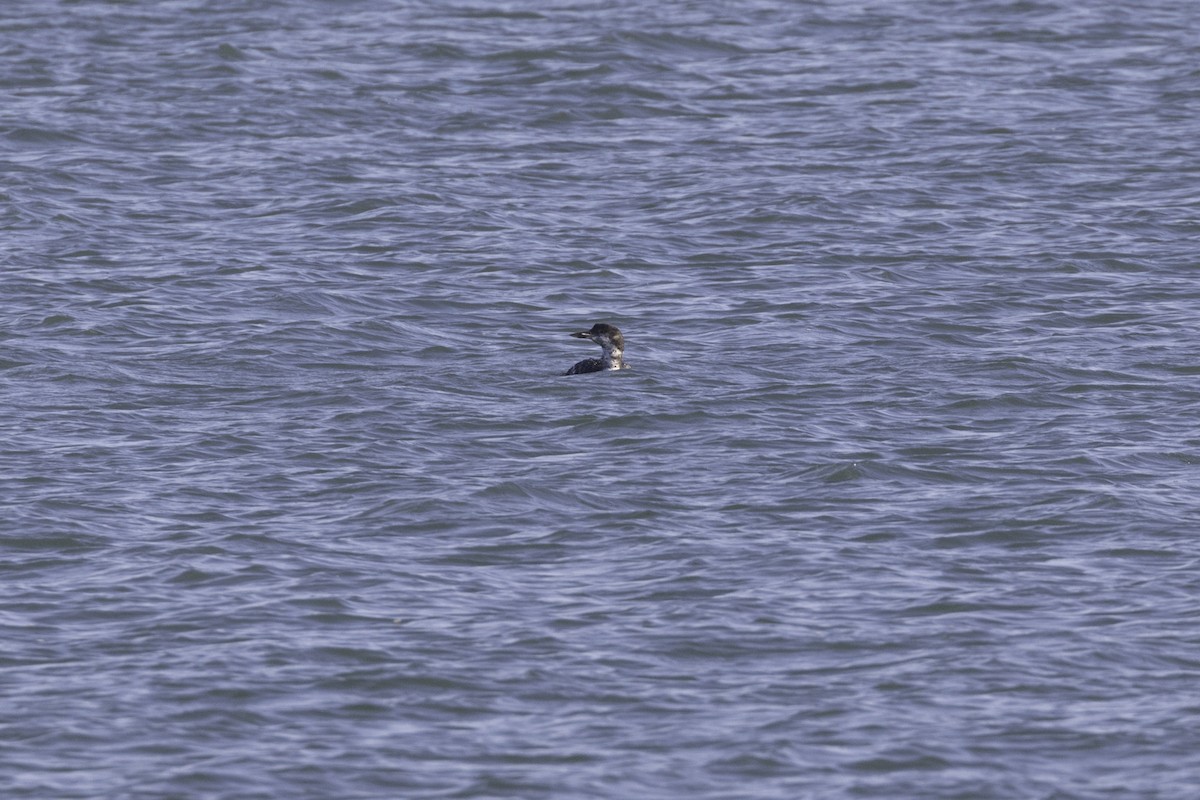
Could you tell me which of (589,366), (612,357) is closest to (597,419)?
(589,366)

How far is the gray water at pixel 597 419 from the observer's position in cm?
1230

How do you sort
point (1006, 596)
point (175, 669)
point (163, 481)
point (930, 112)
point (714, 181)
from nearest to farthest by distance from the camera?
point (175, 669) < point (1006, 596) < point (163, 481) < point (714, 181) < point (930, 112)

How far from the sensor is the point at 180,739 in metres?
12.1

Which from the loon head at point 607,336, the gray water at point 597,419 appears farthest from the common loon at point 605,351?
the gray water at point 597,419

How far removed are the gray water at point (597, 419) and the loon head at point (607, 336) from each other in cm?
39

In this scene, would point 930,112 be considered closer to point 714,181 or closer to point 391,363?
point 714,181

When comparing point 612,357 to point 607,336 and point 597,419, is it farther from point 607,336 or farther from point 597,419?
point 597,419

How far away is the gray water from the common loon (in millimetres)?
154

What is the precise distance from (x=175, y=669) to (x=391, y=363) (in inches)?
308

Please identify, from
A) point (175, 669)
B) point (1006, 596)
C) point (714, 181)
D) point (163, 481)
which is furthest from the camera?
point (714, 181)

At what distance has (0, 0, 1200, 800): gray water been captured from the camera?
12.3 m

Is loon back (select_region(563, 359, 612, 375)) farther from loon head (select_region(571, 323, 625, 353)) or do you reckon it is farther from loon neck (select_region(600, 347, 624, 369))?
loon head (select_region(571, 323, 625, 353))

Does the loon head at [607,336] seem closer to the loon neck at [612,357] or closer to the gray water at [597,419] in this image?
the loon neck at [612,357]

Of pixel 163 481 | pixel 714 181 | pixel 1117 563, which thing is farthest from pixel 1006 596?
pixel 714 181
